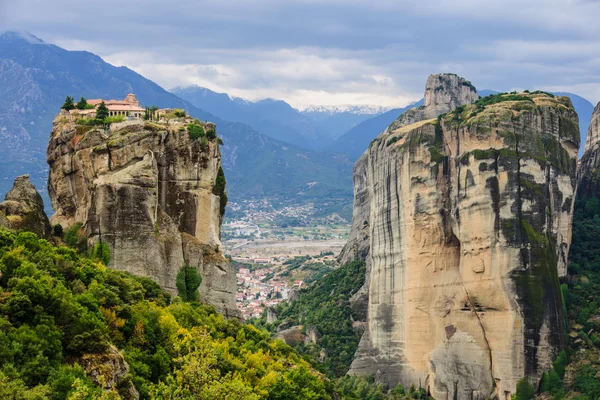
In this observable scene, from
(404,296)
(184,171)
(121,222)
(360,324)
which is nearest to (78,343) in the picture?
(121,222)

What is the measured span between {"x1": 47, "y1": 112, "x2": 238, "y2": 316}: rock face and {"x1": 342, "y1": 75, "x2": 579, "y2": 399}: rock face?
2036 centimetres

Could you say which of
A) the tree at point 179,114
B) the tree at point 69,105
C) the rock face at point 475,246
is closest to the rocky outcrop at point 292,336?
the rock face at point 475,246

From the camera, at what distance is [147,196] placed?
37844 mm

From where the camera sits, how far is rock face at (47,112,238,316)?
37469mm

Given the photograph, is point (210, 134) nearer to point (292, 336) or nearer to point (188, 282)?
point (188, 282)

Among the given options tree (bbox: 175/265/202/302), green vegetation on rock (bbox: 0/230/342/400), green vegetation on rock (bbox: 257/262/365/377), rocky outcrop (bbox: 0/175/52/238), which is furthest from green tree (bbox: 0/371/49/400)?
green vegetation on rock (bbox: 257/262/365/377)

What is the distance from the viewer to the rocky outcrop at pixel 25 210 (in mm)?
35156

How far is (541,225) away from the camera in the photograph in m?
56.0

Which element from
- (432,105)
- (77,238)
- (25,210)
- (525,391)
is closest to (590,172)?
(432,105)

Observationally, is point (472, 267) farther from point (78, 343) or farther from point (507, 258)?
point (78, 343)

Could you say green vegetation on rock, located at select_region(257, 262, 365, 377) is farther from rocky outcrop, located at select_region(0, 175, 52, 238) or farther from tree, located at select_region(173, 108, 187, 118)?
rocky outcrop, located at select_region(0, 175, 52, 238)

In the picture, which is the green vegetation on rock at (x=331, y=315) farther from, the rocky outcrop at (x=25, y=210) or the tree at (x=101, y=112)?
the rocky outcrop at (x=25, y=210)

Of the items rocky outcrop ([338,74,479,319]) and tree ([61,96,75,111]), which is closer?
tree ([61,96,75,111])

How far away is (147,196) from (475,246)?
2643cm
